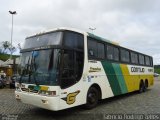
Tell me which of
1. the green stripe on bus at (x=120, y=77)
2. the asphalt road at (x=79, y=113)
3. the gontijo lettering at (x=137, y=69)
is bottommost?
the asphalt road at (x=79, y=113)

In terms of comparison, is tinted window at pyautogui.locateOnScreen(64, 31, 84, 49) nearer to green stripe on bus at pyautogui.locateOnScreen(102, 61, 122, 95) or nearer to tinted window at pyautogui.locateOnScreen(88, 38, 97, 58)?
tinted window at pyautogui.locateOnScreen(88, 38, 97, 58)

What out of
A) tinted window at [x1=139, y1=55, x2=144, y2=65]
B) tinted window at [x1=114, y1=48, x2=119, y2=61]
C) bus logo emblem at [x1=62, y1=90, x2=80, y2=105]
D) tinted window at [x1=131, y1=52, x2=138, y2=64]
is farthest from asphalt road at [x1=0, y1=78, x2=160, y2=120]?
tinted window at [x1=139, y1=55, x2=144, y2=65]

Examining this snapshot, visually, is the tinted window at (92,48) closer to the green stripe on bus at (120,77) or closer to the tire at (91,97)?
the tire at (91,97)

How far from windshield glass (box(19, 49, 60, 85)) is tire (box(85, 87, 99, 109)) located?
2551mm

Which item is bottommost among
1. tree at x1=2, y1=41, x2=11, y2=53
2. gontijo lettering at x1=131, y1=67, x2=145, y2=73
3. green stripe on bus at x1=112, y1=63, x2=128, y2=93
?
green stripe on bus at x1=112, y1=63, x2=128, y2=93

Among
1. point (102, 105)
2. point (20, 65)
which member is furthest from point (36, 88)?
point (102, 105)

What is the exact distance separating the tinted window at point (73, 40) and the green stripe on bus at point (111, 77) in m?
2.21

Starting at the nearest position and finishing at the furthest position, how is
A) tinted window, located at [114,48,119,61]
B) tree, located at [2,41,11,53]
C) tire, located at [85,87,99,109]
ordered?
tire, located at [85,87,99,109], tinted window, located at [114,48,119,61], tree, located at [2,41,11,53]

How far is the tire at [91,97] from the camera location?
10.3 m

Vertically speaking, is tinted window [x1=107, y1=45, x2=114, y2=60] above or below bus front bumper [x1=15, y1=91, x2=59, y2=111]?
above

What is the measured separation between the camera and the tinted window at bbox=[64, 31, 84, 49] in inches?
350

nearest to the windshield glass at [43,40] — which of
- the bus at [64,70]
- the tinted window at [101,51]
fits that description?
the bus at [64,70]

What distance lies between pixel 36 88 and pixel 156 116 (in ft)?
15.5

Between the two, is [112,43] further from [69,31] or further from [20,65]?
[20,65]
